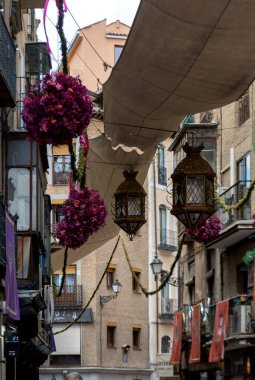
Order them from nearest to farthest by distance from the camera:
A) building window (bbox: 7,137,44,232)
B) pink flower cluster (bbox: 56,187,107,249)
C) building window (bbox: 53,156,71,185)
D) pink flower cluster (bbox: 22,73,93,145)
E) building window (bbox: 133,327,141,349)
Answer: pink flower cluster (bbox: 22,73,93,145), pink flower cluster (bbox: 56,187,107,249), building window (bbox: 7,137,44,232), building window (bbox: 53,156,71,185), building window (bbox: 133,327,141,349)

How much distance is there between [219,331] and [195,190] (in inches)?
792

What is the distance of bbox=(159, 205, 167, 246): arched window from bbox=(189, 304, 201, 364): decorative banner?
16.9 meters

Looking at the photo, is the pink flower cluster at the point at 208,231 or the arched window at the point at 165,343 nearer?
the pink flower cluster at the point at 208,231

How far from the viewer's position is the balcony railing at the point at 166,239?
55250 millimetres

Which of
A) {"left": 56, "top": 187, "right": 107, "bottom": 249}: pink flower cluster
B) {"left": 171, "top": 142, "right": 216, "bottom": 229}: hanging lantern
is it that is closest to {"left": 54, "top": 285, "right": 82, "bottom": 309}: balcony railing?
{"left": 56, "top": 187, "right": 107, "bottom": 249}: pink flower cluster

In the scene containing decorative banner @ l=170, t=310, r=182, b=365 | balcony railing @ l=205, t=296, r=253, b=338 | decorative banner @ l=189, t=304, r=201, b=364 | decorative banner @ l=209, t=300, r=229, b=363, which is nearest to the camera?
balcony railing @ l=205, t=296, r=253, b=338

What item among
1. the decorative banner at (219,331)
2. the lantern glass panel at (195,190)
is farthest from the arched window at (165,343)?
the lantern glass panel at (195,190)

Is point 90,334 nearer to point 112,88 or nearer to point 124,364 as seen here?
point 124,364

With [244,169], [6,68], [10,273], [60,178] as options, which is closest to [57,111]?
[6,68]

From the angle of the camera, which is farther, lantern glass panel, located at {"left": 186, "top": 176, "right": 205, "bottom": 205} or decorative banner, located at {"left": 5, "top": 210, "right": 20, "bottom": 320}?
decorative banner, located at {"left": 5, "top": 210, "right": 20, "bottom": 320}

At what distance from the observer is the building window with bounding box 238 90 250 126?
34.4 meters

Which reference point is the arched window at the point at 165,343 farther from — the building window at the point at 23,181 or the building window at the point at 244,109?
the building window at the point at 23,181

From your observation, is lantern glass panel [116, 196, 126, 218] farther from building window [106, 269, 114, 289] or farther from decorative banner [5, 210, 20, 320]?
building window [106, 269, 114, 289]

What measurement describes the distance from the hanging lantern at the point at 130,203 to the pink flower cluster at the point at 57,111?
290cm
